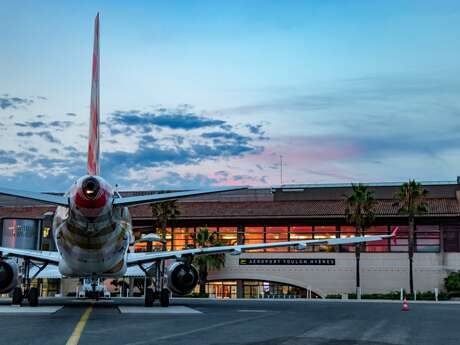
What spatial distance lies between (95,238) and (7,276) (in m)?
7.79

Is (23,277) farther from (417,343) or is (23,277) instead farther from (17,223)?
(17,223)

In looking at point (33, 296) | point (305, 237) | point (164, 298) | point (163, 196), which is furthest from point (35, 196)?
point (305, 237)

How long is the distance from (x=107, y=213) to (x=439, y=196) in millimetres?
65455

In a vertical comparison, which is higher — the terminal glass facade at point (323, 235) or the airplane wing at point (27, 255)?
the terminal glass facade at point (323, 235)

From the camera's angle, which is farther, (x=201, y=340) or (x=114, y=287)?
(x=114, y=287)

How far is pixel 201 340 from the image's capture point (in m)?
15.4

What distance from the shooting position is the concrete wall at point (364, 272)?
70.5m

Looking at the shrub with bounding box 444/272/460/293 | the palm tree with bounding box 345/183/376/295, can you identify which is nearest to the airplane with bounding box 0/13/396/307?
the palm tree with bounding box 345/183/376/295

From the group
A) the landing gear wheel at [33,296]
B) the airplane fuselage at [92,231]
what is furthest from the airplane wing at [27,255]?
the landing gear wheel at [33,296]

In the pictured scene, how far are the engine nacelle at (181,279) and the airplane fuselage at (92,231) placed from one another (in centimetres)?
250

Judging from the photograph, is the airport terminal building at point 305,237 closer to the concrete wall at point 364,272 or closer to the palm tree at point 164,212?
the concrete wall at point 364,272

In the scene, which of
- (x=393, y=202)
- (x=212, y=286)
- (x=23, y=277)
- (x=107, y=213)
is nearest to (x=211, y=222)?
(x=212, y=286)

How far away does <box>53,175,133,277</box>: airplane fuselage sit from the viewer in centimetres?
2295

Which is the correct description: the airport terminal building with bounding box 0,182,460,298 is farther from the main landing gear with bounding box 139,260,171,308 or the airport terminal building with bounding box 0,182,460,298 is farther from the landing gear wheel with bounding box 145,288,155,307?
the landing gear wheel with bounding box 145,288,155,307
